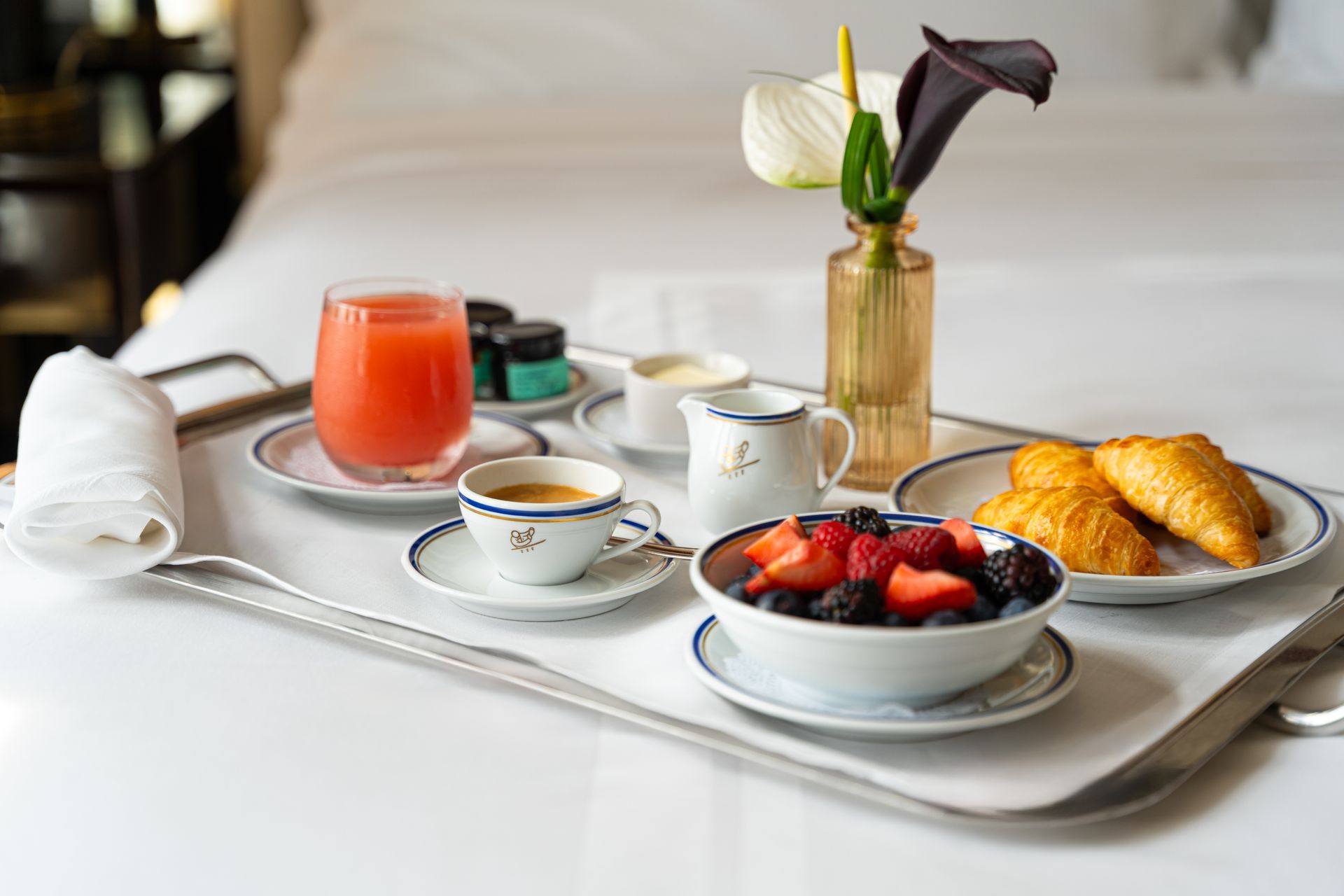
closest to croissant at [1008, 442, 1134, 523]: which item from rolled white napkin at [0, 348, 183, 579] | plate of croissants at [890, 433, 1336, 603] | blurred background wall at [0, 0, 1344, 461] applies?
plate of croissants at [890, 433, 1336, 603]

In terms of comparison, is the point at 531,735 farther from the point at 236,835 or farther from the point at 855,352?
the point at 855,352

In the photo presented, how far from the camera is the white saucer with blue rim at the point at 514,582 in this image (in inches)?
24.7

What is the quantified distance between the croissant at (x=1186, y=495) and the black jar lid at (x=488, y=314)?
51 cm

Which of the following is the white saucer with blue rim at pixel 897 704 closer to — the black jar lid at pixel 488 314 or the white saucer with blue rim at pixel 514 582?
the white saucer with blue rim at pixel 514 582

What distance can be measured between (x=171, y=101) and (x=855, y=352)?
213 cm

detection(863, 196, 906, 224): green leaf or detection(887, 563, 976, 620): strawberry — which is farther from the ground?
detection(863, 196, 906, 224): green leaf

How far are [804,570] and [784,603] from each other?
0.02 metres

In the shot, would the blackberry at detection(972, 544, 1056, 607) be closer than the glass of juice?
Yes

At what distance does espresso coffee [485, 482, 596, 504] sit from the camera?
2.27 feet

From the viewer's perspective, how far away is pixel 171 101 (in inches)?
100

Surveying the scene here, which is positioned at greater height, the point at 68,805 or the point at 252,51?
the point at 252,51

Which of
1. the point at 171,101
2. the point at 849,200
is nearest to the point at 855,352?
the point at 849,200

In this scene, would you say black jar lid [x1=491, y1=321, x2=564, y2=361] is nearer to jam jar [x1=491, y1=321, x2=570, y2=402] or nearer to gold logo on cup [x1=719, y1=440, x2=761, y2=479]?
jam jar [x1=491, y1=321, x2=570, y2=402]

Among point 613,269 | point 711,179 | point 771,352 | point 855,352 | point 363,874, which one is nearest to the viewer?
point 363,874
